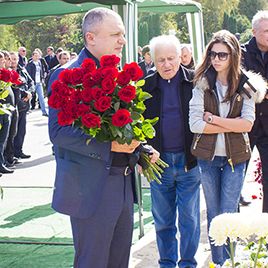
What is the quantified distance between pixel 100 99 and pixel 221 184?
5.43 feet

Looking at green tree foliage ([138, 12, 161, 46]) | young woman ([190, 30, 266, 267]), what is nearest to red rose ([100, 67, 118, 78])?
young woman ([190, 30, 266, 267])

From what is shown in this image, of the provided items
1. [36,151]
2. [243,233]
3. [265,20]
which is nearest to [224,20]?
[36,151]

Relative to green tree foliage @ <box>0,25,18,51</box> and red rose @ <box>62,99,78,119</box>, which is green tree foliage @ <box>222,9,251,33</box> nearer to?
green tree foliage @ <box>0,25,18,51</box>

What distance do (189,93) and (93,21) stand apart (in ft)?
4.54

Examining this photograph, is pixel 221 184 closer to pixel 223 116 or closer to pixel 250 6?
pixel 223 116


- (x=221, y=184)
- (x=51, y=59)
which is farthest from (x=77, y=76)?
(x=51, y=59)

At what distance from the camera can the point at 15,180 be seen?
8984 mm

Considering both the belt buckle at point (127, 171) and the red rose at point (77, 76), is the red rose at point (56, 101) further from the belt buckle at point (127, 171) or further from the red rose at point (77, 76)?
the belt buckle at point (127, 171)

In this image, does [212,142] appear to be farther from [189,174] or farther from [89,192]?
[89,192]

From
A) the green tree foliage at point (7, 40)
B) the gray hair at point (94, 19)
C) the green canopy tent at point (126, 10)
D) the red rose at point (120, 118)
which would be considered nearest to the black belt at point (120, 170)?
the red rose at point (120, 118)

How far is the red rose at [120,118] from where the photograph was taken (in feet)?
9.78

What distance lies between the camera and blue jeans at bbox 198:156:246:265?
13.9 feet

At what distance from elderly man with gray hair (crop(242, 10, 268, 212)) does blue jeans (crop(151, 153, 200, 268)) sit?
1.04 meters

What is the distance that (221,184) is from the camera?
4312 mm
